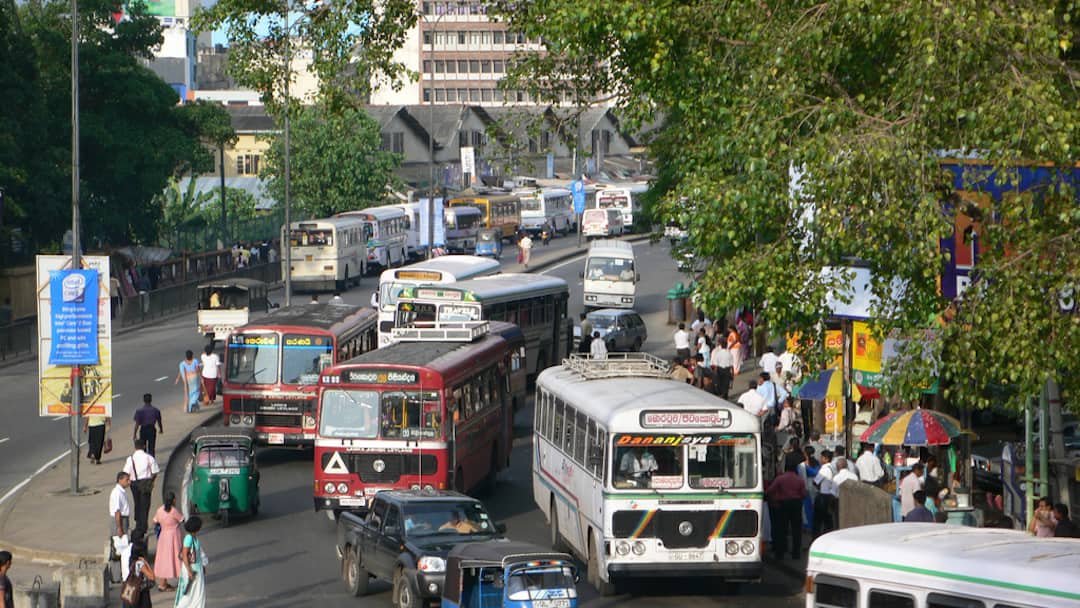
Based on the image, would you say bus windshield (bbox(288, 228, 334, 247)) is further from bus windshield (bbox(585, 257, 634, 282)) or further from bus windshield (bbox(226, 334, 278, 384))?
bus windshield (bbox(226, 334, 278, 384))

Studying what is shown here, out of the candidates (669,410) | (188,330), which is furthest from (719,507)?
(188,330)

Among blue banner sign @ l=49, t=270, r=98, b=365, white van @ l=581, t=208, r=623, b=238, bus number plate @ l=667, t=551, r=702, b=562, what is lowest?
bus number plate @ l=667, t=551, r=702, b=562

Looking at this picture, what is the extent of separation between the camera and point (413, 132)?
112500 mm

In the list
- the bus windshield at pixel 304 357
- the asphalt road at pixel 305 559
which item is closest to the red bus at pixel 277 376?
the bus windshield at pixel 304 357

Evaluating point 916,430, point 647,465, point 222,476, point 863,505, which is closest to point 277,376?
point 222,476

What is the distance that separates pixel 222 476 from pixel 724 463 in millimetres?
9406

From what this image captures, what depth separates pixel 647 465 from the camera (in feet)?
63.9

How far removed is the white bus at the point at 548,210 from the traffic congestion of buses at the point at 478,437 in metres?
56.5

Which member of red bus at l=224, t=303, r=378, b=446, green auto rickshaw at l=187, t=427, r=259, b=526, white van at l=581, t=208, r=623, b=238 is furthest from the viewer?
white van at l=581, t=208, r=623, b=238

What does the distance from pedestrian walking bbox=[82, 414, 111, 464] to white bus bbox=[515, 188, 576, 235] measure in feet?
205

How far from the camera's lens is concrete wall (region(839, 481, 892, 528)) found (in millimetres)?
20125

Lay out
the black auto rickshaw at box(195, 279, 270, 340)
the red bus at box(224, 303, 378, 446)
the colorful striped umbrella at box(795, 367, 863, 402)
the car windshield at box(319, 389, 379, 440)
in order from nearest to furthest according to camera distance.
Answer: the car windshield at box(319, 389, 379, 440) → the colorful striped umbrella at box(795, 367, 863, 402) → the red bus at box(224, 303, 378, 446) → the black auto rickshaw at box(195, 279, 270, 340)

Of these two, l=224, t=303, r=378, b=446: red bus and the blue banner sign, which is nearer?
the blue banner sign

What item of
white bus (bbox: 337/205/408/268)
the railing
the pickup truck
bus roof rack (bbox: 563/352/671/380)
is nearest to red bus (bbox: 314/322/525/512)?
bus roof rack (bbox: 563/352/671/380)
